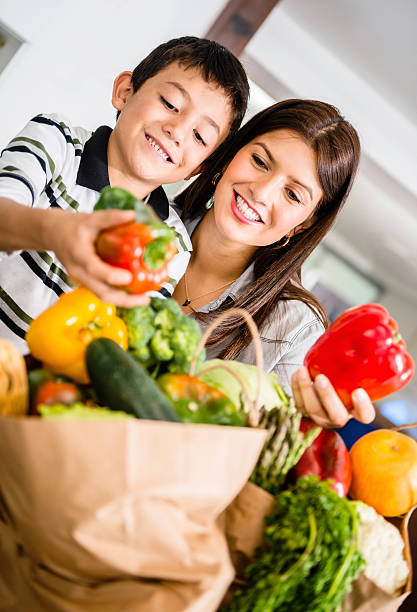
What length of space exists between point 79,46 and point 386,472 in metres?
2.51

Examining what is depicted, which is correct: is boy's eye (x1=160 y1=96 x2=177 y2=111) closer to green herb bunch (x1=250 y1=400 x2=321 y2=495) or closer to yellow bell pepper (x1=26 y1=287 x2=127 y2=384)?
yellow bell pepper (x1=26 y1=287 x2=127 y2=384)

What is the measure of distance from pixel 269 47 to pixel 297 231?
291 centimetres

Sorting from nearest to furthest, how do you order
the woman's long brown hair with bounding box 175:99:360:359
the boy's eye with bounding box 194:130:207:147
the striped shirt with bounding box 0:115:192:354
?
the striped shirt with bounding box 0:115:192:354 → the boy's eye with bounding box 194:130:207:147 → the woman's long brown hair with bounding box 175:99:360:359

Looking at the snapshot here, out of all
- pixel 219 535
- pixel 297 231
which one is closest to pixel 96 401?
pixel 219 535

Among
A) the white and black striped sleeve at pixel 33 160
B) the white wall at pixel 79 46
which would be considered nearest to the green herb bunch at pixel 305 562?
the white and black striped sleeve at pixel 33 160

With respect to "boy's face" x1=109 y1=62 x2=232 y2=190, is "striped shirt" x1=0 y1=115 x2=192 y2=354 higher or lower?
lower

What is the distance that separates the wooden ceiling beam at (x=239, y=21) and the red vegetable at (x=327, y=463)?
276 centimetres

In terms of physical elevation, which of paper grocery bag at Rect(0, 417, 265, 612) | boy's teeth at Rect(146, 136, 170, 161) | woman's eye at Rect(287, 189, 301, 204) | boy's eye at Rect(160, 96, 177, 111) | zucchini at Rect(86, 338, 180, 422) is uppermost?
woman's eye at Rect(287, 189, 301, 204)

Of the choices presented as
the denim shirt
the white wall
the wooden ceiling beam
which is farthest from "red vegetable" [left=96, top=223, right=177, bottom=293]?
the wooden ceiling beam

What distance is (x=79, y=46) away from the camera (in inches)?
97.7

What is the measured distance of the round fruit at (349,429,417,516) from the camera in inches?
29.6

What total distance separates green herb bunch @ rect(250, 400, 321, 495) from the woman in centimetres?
86

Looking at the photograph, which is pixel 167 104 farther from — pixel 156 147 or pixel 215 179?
pixel 215 179

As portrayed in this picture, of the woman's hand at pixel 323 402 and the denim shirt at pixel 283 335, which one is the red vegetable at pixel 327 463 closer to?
the woman's hand at pixel 323 402
